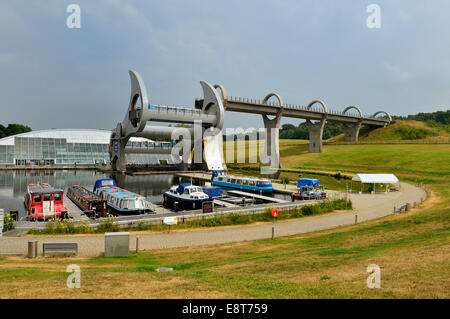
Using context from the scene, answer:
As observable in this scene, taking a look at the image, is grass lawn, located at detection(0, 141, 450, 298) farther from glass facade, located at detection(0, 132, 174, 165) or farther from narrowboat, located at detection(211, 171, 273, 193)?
glass facade, located at detection(0, 132, 174, 165)

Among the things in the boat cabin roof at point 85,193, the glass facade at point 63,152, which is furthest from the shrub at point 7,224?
the glass facade at point 63,152

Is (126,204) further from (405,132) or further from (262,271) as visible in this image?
(405,132)

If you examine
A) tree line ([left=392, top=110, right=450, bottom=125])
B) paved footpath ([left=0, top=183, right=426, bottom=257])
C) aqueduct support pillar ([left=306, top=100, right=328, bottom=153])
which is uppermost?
tree line ([left=392, top=110, right=450, bottom=125])

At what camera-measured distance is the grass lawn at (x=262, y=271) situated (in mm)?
8281

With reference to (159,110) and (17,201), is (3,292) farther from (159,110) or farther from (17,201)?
(159,110)

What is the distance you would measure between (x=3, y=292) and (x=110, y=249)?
24.6ft

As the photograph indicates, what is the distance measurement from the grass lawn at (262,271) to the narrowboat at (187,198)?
→ 51.4 feet

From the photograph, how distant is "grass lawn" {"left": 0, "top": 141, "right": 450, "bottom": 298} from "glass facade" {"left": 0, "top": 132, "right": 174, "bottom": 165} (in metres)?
68.7

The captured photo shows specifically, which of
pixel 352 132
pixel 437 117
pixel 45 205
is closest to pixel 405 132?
pixel 352 132

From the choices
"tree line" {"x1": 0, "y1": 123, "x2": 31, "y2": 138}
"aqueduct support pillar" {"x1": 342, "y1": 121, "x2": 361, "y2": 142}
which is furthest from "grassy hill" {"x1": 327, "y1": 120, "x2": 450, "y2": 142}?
"tree line" {"x1": 0, "y1": 123, "x2": 31, "y2": 138}

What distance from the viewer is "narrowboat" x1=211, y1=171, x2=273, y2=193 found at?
45.3 metres

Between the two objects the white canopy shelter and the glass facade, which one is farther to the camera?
the glass facade

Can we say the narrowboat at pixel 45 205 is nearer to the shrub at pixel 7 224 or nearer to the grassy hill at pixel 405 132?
the shrub at pixel 7 224
